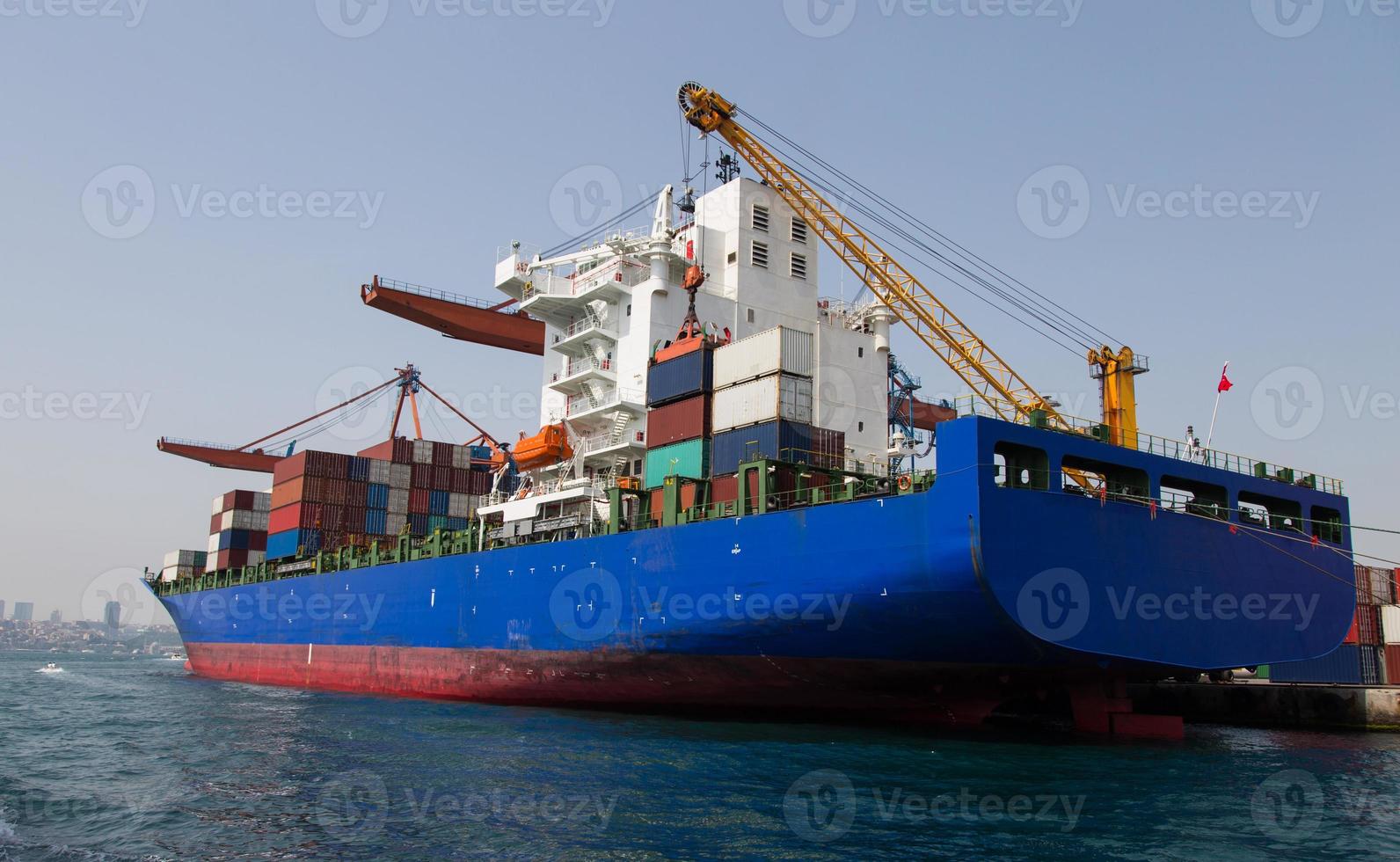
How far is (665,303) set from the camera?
92.7 feet

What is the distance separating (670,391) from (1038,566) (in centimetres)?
1050

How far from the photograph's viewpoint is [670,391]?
25.2 m

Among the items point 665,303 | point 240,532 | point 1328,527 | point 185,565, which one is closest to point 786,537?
point 665,303

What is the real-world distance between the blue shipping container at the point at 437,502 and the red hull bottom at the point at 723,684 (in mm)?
12490

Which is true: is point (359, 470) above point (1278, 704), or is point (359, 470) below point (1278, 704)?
above

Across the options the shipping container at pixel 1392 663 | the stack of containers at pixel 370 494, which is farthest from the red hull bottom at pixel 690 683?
the shipping container at pixel 1392 663

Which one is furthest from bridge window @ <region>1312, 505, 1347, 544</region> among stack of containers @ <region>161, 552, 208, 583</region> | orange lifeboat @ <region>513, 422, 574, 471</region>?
stack of containers @ <region>161, 552, 208, 583</region>

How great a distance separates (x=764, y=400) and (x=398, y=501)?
24362 millimetres

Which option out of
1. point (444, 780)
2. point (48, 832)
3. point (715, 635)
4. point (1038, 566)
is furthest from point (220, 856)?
point (1038, 566)

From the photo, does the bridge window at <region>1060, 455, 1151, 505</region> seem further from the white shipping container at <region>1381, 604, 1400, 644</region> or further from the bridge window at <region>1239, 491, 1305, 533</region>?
the white shipping container at <region>1381, 604, 1400, 644</region>

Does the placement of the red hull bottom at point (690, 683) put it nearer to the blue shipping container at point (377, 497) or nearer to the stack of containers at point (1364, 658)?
the blue shipping container at point (377, 497)

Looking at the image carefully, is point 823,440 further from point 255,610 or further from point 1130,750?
point 255,610

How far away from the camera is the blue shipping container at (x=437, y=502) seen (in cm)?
4264

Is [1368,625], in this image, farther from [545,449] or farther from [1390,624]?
[545,449]
